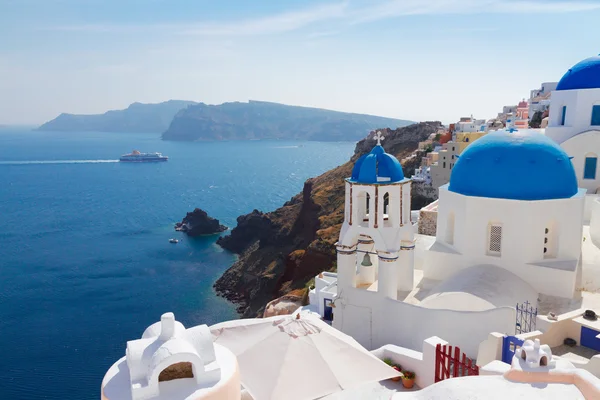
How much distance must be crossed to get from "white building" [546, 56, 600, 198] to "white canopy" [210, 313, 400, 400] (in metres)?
15.7

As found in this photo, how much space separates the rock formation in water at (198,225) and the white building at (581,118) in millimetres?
51402

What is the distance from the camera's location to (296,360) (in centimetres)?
915

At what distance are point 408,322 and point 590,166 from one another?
12877mm

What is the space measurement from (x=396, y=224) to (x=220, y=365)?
776cm

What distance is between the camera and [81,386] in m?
29.3

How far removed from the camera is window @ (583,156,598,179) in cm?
1985

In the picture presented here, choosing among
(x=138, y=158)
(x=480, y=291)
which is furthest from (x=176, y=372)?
(x=138, y=158)

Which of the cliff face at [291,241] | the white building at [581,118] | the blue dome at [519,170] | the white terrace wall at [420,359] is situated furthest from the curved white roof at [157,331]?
the cliff face at [291,241]

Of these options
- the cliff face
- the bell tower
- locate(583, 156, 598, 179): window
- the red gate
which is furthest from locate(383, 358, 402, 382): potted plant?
the cliff face

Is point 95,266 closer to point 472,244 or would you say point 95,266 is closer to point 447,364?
point 472,244

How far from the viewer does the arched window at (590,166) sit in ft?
65.1

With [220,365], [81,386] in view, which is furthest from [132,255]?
[220,365]

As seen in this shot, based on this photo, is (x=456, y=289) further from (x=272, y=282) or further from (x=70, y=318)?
(x=70, y=318)

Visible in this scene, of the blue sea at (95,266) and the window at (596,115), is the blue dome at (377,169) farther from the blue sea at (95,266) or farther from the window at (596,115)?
the blue sea at (95,266)
